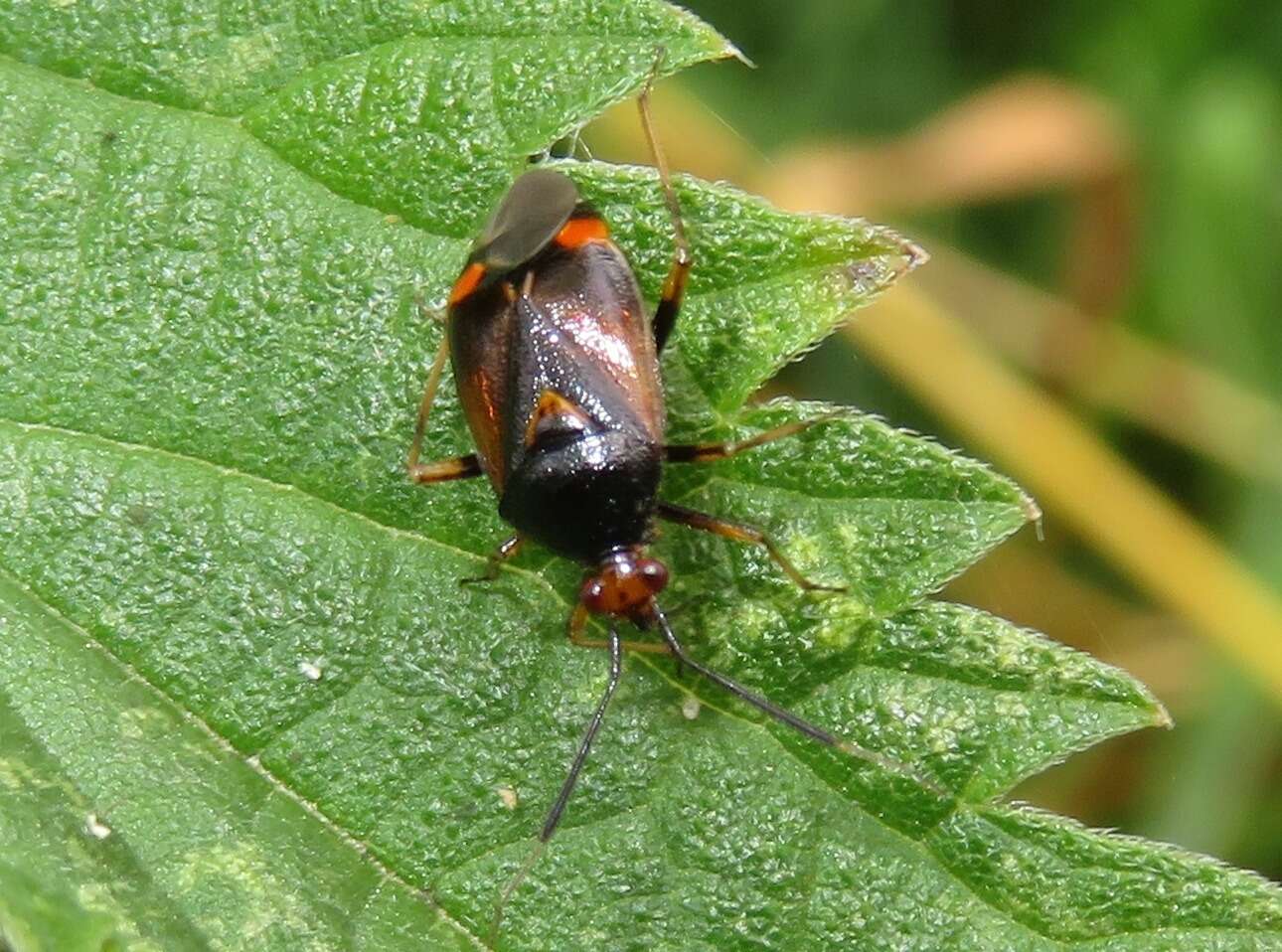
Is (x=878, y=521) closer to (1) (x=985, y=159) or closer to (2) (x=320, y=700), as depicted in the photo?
(2) (x=320, y=700)

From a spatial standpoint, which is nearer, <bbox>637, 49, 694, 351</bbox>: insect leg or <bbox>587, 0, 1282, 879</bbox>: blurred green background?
<bbox>637, 49, 694, 351</bbox>: insect leg

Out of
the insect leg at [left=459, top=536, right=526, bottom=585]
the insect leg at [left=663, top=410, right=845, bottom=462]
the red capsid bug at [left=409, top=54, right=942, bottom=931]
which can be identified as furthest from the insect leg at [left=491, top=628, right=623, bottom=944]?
the insect leg at [left=663, top=410, right=845, bottom=462]

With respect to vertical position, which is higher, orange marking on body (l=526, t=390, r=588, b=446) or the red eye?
orange marking on body (l=526, t=390, r=588, b=446)

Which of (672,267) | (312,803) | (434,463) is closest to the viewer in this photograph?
(312,803)

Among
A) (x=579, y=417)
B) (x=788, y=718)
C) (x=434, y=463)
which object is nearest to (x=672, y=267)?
(x=579, y=417)

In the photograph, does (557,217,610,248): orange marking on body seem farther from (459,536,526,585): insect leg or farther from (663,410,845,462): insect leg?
(459,536,526,585): insect leg

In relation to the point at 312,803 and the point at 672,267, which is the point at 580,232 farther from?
the point at 312,803

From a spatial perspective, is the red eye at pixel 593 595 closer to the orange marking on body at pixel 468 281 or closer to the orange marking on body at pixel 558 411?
the orange marking on body at pixel 558 411
